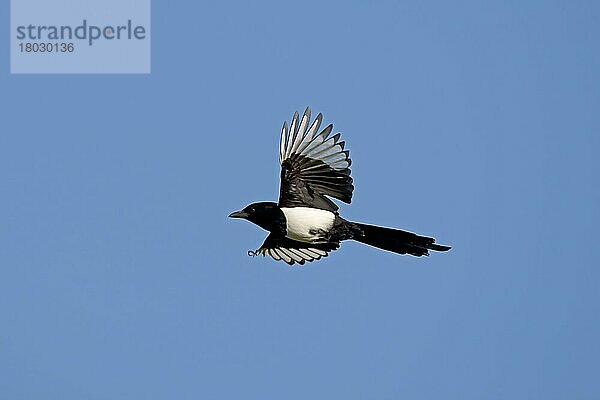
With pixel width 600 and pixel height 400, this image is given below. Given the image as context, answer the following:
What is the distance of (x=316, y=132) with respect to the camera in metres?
10.0

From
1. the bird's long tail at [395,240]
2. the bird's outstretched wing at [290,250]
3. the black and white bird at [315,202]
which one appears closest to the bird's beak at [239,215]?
the black and white bird at [315,202]

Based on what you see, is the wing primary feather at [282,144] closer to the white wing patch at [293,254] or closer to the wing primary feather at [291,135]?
the wing primary feather at [291,135]

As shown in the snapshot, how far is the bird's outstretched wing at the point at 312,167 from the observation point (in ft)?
32.9

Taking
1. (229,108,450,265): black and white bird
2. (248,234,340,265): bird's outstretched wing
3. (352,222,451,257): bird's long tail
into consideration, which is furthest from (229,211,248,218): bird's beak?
(352,222,451,257): bird's long tail

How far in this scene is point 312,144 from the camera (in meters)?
10.0

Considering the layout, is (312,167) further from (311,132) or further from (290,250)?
(290,250)

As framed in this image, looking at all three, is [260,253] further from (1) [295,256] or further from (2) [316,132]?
(2) [316,132]

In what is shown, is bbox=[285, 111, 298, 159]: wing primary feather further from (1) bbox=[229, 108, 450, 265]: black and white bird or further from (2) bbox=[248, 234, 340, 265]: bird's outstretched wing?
(2) bbox=[248, 234, 340, 265]: bird's outstretched wing

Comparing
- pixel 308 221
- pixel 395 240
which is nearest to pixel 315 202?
pixel 308 221

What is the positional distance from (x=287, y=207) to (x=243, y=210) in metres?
0.44

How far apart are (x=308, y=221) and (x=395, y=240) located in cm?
84

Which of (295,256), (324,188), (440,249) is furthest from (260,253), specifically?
(440,249)

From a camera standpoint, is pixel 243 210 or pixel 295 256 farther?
pixel 295 256

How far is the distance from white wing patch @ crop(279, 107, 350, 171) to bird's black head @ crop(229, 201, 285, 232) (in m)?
0.47
